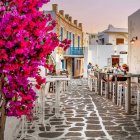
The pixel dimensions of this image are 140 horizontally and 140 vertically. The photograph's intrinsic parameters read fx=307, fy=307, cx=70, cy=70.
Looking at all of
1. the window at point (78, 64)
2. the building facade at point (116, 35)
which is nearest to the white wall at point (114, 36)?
the building facade at point (116, 35)

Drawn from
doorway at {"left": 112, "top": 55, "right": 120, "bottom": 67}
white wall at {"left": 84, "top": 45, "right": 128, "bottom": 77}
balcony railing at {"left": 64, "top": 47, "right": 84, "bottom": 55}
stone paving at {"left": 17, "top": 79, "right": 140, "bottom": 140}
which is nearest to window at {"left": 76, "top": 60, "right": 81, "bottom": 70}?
A: balcony railing at {"left": 64, "top": 47, "right": 84, "bottom": 55}

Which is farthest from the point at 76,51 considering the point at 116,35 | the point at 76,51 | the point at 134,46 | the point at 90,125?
the point at 90,125

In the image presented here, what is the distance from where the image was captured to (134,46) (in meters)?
14.6

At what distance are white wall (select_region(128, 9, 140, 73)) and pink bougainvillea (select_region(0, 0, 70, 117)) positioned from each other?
442 inches

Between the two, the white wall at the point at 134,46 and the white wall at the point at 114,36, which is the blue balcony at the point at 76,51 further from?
the white wall at the point at 134,46

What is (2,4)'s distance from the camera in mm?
2756

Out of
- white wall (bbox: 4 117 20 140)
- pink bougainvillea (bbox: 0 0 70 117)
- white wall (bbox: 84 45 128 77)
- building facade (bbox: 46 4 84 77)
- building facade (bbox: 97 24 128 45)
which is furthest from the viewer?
building facade (bbox: 97 24 128 45)

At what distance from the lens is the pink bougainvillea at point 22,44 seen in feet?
8.30

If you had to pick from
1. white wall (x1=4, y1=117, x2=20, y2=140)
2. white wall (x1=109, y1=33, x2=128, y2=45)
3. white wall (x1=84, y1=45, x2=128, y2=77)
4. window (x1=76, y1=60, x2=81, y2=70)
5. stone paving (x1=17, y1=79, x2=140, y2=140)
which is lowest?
stone paving (x1=17, y1=79, x2=140, y2=140)

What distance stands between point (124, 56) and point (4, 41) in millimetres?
29741

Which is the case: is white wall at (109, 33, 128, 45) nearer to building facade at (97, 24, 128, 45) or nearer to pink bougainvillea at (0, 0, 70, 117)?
building facade at (97, 24, 128, 45)

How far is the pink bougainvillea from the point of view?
99.7 inches

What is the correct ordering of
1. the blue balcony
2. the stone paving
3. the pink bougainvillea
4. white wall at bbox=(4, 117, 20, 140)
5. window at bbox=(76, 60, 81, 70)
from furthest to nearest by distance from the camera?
window at bbox=(76, 60, 81, 70) < the blue balcony < the stone paving < white wall at bbox=(4, 117, 20, 140) < the pink bougainvillea

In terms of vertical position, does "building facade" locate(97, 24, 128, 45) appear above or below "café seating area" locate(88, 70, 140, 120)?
above
